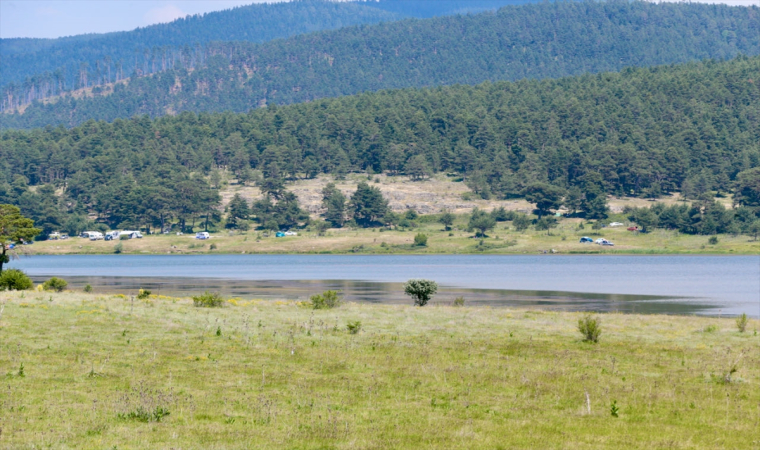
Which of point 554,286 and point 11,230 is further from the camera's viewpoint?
point 554,286

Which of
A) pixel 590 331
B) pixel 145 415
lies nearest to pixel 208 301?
pixel 590 331

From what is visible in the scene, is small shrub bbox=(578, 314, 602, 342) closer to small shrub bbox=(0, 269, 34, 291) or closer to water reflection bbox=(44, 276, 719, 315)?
water reflection bbox=(44, 276, 719, 315)

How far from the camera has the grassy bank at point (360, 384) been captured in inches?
776

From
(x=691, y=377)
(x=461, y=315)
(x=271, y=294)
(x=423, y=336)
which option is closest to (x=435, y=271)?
(x=271, y=294)

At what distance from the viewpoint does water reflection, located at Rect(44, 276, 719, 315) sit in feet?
219

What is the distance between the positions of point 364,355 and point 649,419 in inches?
490

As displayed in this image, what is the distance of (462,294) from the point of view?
3194 inches

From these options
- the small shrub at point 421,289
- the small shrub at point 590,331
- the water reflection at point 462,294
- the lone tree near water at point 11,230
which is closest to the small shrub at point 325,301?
the small shrub at point 421,289

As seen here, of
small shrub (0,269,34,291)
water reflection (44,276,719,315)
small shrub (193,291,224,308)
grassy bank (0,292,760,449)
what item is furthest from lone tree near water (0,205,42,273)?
grassy bank (0,292,760,449)

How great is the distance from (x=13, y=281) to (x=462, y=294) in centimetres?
4189

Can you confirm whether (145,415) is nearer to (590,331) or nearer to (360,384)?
(360,384)

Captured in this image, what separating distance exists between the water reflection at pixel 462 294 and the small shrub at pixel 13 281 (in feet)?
49.4

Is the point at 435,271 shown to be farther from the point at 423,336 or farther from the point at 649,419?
the point at 649,419

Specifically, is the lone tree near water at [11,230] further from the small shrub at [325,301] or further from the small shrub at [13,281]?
the small shrub at [325,301]
